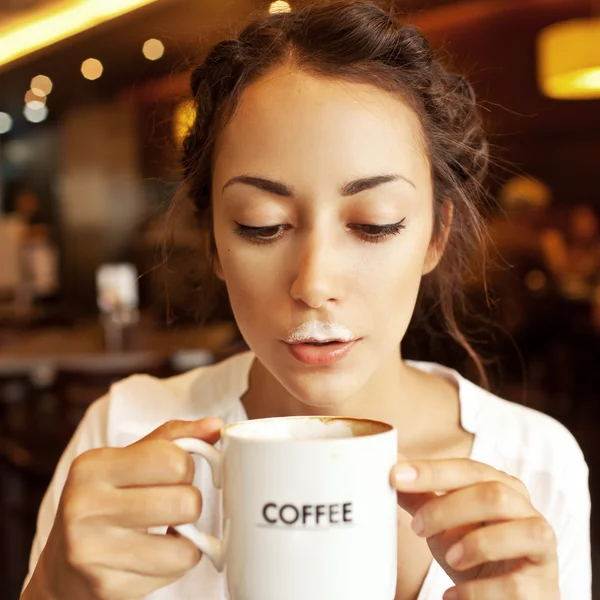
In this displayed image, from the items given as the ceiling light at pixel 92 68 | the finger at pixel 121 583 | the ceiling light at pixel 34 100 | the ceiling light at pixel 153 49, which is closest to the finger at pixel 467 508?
the finger at pixel 121 583

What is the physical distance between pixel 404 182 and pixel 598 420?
568 centimetres

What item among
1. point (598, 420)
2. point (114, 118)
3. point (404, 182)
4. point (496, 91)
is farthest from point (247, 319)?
point (114, 118)

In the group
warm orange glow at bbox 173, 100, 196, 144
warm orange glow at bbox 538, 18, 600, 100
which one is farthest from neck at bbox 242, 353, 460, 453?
warm orange glow at bbox 538, 18, 600, 100

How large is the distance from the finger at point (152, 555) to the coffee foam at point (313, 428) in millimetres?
120

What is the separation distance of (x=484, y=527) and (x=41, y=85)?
27.9 feet

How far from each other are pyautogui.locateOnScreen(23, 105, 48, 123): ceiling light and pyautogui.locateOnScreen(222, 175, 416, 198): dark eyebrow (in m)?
9.73

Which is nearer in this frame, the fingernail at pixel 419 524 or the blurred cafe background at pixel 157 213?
the fingernail at pixel 419 524

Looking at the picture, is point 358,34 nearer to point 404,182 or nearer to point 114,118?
point 404,182

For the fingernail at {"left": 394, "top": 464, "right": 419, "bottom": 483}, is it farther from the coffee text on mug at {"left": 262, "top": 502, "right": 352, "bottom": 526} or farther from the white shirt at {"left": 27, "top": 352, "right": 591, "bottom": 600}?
the white shirt at {"left": 27, "top": 352, "right": 591, "bottom": 600}

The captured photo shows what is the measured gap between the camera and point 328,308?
2.98 feet

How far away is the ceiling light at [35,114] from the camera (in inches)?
400

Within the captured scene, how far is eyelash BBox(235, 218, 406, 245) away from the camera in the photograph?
3.14 feet

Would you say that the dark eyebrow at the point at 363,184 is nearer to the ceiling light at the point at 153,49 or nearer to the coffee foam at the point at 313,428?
the coffee foam at the point at 313,428

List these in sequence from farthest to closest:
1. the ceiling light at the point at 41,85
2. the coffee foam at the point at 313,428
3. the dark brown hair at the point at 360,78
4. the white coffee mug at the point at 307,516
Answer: the ceiling light at the point at 41,85 → the dark brown hair at the point at 360,78 → the coffee foam at the point at 313,428 → the white coffee mug at the point at 307,516
